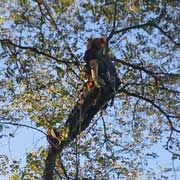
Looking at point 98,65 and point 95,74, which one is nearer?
point 95,74

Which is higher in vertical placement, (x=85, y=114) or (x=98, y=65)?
(x=98, y=65)

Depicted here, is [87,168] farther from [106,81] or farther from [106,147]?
[106,81]

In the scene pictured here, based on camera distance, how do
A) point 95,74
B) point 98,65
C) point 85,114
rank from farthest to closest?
point 85,114 → point 98,65 → point 95,74

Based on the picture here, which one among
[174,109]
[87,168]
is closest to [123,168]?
[87,168]

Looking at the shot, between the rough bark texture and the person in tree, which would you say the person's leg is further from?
the rough bark texture

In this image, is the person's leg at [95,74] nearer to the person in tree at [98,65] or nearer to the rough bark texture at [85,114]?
the person in tree at [98,65]

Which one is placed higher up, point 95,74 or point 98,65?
point 98,65

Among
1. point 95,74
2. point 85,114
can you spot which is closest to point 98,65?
point 95,74

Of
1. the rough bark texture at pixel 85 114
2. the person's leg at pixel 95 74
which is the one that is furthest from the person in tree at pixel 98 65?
the rough bark texture at pixel 85 114

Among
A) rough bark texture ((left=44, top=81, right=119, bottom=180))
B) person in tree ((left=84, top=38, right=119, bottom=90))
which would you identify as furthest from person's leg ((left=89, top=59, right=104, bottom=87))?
rough bark texture ((left=44, top=81, right=119, bottom=180))

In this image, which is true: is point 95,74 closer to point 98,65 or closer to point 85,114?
point 98,65

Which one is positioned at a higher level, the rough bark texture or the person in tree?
the person in tree

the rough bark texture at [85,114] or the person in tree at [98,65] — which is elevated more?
the person in tree at [98,65]

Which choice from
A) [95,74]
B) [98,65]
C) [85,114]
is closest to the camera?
[95,74]
